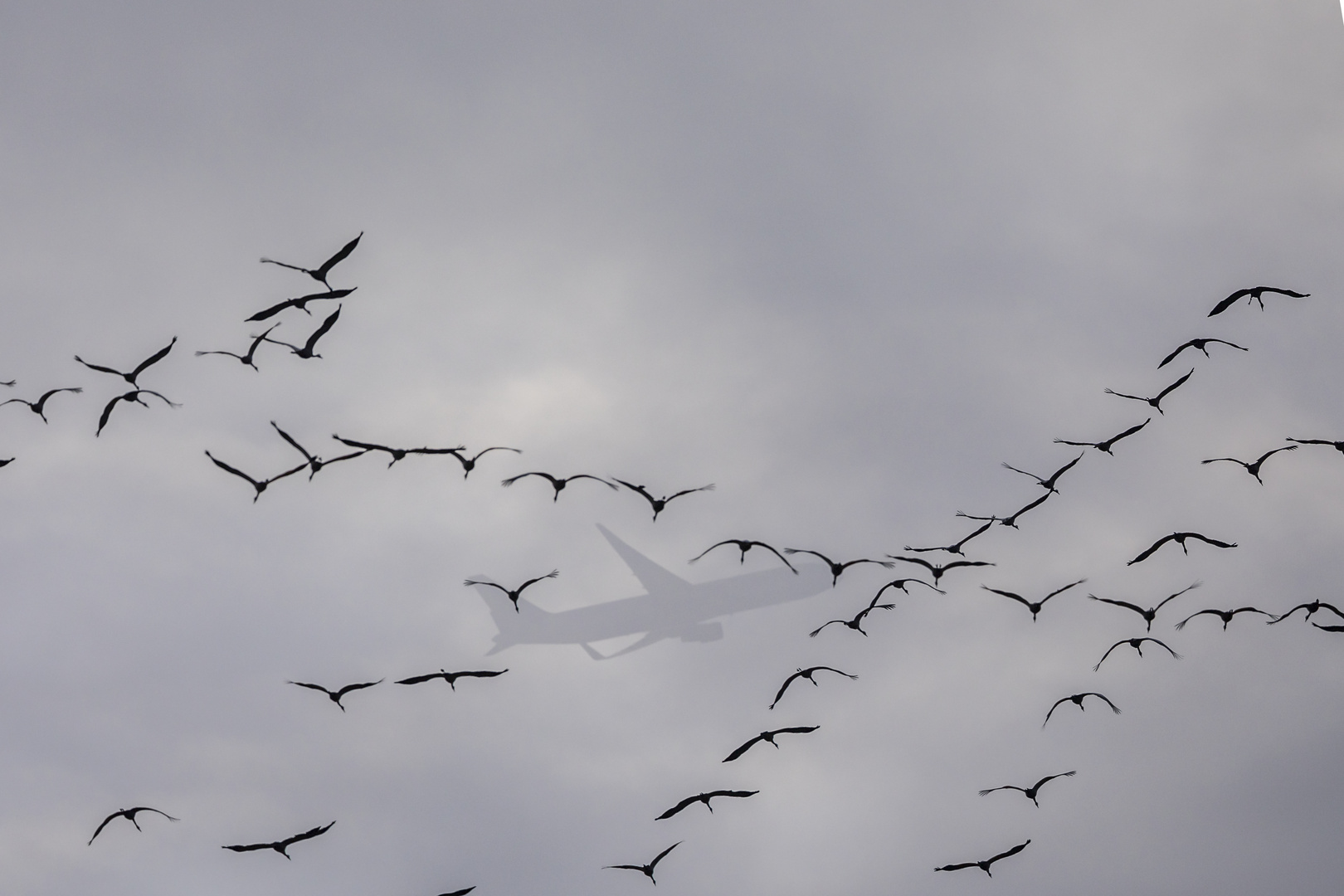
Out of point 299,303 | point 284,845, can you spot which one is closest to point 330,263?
point 299,303

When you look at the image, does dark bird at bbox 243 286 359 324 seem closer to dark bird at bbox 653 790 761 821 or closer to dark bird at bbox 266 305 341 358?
dark bird at bbox 266 305 341 358

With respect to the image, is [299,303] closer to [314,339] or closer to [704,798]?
[314,339]

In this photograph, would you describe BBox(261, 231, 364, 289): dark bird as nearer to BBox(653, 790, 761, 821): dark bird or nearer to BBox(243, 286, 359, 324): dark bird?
Result: BBox(243, 286, 359, 324): dark bird

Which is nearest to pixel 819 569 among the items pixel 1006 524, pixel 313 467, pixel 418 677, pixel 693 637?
pixel 693 637

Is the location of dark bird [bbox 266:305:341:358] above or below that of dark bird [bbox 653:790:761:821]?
above

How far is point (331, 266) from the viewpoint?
50.1 metres

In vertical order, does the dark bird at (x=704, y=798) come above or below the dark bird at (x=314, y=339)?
below

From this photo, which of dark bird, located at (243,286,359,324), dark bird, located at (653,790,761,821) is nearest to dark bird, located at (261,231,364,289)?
dark bird, located at (243,286,359,324)

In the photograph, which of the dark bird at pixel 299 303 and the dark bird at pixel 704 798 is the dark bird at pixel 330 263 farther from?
the dark bird at pixel 704 798

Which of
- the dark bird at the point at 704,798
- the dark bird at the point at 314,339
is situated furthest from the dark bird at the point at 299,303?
the dark bird at the point at 704,798

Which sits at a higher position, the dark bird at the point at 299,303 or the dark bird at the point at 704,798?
the dark bird at the point at 299,303

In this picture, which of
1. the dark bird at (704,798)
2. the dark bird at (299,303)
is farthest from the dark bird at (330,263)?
the dark bird at (704,798)

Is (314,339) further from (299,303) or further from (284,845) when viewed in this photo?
(284,845)

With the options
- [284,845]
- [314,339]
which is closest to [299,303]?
[314,339]
